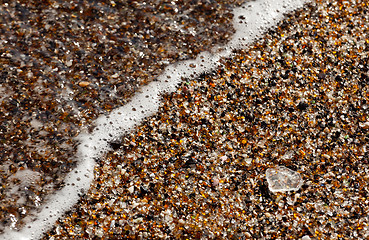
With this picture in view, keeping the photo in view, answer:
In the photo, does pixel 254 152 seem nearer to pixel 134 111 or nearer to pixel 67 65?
pixel 134 111

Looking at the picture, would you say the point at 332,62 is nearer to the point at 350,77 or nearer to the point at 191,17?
the point at 350,77

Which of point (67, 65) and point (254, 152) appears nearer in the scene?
point (254, 152)

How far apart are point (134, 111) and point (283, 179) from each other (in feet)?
4.28

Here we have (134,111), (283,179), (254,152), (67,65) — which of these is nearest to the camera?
(283,179)

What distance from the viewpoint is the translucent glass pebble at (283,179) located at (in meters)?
2.73

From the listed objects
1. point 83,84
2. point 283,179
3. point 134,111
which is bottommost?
point 283,179

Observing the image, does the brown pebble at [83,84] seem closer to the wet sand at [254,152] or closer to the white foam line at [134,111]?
the white foam line at [134,111]

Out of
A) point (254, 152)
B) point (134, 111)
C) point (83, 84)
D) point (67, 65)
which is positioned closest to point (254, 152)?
point (254, 152)

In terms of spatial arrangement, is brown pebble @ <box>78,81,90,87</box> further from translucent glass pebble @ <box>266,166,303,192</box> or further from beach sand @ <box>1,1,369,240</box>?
translucent glass pebble @ <box>266,166,303,192</box>

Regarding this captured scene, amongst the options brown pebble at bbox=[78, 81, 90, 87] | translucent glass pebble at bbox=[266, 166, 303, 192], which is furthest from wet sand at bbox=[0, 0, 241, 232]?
translucent glass pebble at bbox=[266, 166, 303, 192]

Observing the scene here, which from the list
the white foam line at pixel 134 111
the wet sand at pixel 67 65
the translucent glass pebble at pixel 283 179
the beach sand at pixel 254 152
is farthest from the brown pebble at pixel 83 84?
the translucent glass pebble at pixel 283 179

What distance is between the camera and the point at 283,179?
2.75m

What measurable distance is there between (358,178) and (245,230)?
1005 millimetres

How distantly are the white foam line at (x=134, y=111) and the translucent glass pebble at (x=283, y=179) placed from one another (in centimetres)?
105
